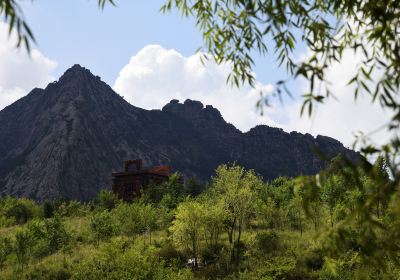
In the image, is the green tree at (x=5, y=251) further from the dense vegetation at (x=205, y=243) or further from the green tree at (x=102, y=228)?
the green tree at (x=102, y=228)

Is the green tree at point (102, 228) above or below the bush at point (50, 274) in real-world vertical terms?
above

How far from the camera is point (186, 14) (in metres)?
6.36

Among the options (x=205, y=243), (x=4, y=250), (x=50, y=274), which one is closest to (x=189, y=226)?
(x=205, y=243)

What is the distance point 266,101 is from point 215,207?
38.2m

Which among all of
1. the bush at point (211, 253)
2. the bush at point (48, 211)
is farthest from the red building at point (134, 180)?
the bush at point (211, 253)

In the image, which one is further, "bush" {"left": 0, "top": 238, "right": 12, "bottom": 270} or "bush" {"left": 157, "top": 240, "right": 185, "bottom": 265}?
"bush" {"left": 157, "top": 240, "right": 185, "bottom": 265}

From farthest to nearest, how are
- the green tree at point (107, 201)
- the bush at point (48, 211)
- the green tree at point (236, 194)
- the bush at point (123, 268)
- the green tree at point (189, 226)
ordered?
the green tree at point (107, 201)
the bush at point (48, 211)
the green tree at point (236, 194)
the green tree at point (189, 226)
the bush at point (123, 268)

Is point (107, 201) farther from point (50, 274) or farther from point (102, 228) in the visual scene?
point (50, 274)

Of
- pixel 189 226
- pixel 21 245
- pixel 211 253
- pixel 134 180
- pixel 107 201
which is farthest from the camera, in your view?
pixel 134 180

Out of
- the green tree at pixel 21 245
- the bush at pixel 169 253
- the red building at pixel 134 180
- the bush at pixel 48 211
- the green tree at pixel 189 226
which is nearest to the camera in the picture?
the green tree at pixel 21 245

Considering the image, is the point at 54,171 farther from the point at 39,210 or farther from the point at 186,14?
the point at 186,14

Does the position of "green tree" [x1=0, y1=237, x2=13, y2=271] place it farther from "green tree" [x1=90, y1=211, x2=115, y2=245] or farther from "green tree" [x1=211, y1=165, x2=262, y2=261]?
"green tree" [x1=211, y1=165, x2=262, y2=261]

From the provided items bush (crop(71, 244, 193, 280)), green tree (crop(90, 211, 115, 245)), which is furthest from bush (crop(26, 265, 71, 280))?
green tree (crop(90, 211, 115, 245))

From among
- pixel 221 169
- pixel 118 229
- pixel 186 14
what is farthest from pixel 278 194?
pixel 186 14
